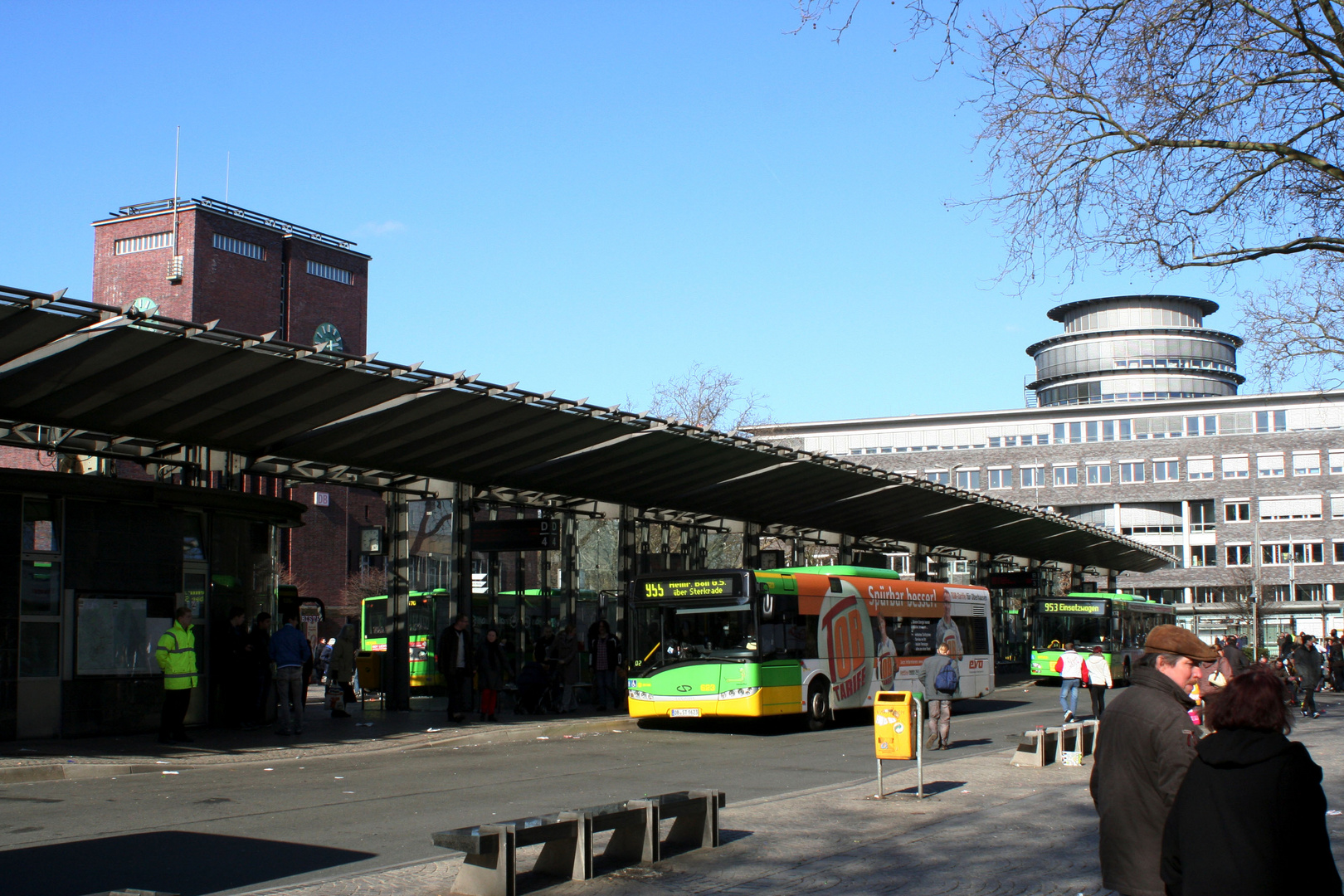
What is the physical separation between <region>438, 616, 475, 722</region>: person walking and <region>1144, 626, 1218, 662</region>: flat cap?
16.9 meters

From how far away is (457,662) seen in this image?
Result: 2162 centimetres

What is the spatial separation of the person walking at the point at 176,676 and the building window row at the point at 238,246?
59.8 metres

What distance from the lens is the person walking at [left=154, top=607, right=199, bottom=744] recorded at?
653 inches

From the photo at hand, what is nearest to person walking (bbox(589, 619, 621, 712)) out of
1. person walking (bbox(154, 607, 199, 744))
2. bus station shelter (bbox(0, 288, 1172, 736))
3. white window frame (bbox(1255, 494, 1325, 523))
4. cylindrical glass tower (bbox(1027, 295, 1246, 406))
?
bus station shelter (bbox(0, 288, 1172, 736))

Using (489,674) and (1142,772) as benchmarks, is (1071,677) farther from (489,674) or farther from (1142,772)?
(1142,772)

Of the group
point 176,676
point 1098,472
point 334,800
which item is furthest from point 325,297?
point 334,800

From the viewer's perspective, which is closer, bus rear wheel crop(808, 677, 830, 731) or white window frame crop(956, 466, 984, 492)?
bus rear wheel crop(808, 677, 830, 731)

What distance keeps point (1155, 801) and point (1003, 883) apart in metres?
3.21

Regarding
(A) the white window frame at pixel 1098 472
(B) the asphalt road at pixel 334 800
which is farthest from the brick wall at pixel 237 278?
(B) the asphalt road at pixel 334 800

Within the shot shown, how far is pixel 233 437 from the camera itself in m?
19.1

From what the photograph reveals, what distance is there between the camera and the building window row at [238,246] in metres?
72.4

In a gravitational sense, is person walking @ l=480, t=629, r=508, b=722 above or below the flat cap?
below

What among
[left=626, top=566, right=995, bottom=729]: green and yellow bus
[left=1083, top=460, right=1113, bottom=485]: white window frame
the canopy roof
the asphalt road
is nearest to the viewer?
the asphalt road

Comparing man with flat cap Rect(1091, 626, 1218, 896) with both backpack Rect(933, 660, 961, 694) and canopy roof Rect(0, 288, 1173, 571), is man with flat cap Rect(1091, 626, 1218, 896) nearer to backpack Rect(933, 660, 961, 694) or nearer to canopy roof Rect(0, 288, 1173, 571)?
canopy roof Rect(0, 288, 1173, 571)
